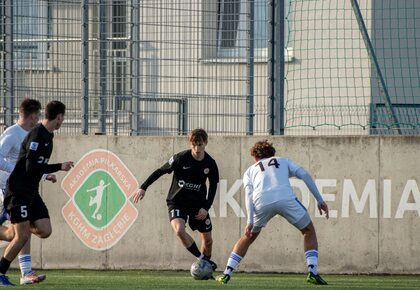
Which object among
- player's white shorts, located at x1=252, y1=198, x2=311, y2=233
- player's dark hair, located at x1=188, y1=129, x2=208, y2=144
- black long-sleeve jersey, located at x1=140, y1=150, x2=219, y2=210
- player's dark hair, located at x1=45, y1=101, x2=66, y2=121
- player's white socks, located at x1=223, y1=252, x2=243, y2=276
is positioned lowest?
player's white socks, located at x1=223, y1=252, x2=243, y2=276

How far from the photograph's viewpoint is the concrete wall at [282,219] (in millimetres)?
16250

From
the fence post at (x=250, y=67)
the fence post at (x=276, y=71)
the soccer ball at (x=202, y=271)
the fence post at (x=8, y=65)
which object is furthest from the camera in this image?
the fence post at (x=8, y=65)

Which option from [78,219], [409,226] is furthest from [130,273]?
[409,226]

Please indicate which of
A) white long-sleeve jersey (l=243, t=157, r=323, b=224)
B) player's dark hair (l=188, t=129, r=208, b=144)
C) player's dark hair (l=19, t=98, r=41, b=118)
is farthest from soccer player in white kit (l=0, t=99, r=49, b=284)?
white long-sleeve jersey (l=243, t=157, r=323, b=224)

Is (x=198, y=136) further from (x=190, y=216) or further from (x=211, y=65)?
(x=211, y=65)

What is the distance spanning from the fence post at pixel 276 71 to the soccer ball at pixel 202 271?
9.17ft

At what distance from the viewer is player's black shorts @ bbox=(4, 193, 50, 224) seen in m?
13.2

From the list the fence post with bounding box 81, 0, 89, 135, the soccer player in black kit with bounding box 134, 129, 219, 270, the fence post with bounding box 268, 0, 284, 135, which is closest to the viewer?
the soccer player in black kit with bounding box 134, 129, 219, 270

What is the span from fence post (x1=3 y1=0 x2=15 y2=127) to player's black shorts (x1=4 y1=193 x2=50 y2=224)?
15.2 ft

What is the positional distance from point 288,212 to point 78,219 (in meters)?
4.31

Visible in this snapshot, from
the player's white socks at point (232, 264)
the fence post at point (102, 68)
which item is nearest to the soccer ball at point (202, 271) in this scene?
the player's white socks at point (232, 264)

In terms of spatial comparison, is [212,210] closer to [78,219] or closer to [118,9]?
[78,219]

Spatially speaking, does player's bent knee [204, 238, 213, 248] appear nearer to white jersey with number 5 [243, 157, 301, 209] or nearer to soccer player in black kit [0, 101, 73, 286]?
white jersey with number 5 [243, 157, 301, 209]

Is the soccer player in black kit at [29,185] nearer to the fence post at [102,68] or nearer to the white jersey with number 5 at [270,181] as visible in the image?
the white jersey with number 5 at [270,181]
